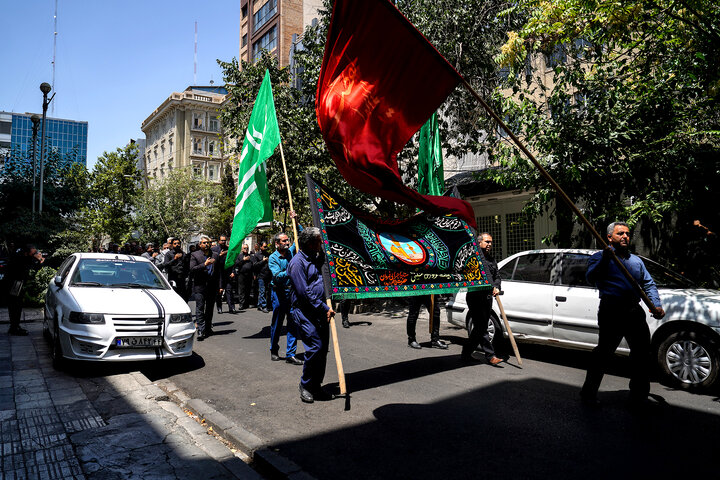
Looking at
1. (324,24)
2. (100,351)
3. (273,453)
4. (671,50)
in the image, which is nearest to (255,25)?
(324,24)

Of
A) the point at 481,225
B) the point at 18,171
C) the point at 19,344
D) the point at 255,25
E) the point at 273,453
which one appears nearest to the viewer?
the point at 273,453

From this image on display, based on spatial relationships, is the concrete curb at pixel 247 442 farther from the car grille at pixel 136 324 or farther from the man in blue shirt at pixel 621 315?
the man in blue shirt at pixel 621 315

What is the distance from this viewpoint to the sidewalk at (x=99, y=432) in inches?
133

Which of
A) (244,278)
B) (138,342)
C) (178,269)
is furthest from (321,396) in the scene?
(244,278)

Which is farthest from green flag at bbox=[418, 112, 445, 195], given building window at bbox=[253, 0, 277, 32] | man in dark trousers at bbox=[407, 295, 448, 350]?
building window at bbox=[253, 0, 277, 32]

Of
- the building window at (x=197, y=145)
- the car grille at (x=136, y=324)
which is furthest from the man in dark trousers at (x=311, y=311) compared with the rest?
the building window at (x=197, y=145)

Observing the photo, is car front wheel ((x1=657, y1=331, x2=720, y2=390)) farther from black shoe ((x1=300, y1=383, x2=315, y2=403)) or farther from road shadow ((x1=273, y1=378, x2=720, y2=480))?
black shoe ((x1=300, y1=383, x2=315, y2=403))

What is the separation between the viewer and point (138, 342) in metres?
6.08

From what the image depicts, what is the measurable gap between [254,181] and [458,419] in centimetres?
464

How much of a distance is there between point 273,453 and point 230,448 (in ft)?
1.72

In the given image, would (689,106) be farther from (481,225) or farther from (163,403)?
(163,403)

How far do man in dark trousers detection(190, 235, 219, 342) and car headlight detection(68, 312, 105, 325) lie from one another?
2.64m

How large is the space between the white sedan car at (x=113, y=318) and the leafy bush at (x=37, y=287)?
6.70 m

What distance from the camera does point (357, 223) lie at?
18.3ft
